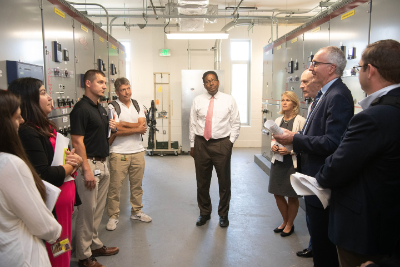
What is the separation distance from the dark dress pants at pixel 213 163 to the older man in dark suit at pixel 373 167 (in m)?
1.93

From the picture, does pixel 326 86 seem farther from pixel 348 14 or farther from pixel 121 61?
pixel 121 61

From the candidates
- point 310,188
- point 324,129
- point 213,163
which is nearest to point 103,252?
point 213,163

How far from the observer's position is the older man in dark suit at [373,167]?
1145mm

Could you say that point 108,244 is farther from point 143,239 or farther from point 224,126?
point 224,126

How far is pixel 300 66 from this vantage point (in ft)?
14.1

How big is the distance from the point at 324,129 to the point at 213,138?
157 centimetres

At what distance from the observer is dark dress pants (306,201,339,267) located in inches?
66.1

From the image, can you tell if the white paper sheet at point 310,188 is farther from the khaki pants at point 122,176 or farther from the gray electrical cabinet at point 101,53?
the gray electrical cabinet at point 101,53

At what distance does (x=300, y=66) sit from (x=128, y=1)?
14.4 feet

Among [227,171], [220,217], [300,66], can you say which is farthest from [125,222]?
[300,66]

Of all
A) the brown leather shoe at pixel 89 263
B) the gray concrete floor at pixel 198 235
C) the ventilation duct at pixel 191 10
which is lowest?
the gray concrete floor at pixel 198 235

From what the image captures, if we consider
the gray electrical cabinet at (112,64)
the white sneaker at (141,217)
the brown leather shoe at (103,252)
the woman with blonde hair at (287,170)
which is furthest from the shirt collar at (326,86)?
the gray electrical cabinet at (112,64)

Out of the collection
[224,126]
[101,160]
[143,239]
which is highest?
[224,126]

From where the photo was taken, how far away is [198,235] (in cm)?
306
